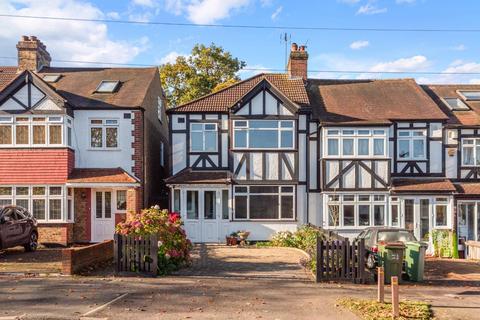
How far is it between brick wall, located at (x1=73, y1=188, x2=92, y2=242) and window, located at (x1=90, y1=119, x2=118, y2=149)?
209 cm

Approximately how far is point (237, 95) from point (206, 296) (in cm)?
1454

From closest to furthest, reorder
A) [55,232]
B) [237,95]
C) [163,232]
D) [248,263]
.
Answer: [163,232] → [248,263] → [55,232] → [237,95]

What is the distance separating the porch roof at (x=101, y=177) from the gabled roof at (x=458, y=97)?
15122 mm

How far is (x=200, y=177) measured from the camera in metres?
23.7

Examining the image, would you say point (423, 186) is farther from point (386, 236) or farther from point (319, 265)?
point (319, 265)

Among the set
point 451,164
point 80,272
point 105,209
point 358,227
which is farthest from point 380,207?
point 80,272

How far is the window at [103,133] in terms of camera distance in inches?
910

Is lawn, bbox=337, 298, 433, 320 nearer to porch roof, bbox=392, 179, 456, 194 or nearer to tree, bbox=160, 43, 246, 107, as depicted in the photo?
porch roof, bbox=392, 179, 456, 194

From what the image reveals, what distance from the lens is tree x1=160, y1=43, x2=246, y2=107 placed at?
127 feet

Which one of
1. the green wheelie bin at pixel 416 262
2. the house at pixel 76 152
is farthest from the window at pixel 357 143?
the green wheelie bin at pixel 416 262

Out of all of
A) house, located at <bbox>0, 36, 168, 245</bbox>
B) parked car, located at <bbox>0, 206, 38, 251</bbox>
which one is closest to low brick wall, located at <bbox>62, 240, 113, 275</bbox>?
parked car, located at <bbox>0, 206, 38, 251</bbox>

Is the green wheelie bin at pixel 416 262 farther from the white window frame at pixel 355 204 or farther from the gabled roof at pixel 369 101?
the gabled roof at pixel 369 101

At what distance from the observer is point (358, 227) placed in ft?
78.3

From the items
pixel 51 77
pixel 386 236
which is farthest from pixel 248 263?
pixel 51 77
